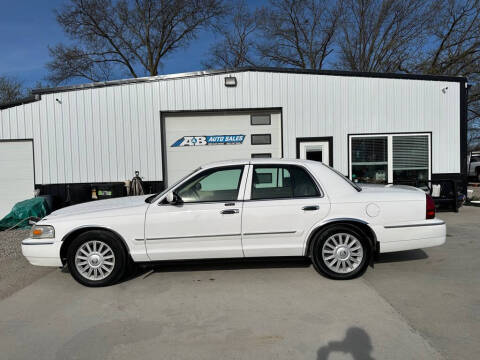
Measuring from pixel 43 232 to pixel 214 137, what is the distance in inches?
238

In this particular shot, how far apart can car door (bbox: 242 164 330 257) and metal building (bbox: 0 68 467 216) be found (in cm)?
536

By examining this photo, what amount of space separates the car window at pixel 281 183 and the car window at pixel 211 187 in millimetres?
249

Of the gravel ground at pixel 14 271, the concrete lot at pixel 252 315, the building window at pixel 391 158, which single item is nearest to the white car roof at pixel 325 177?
the concrete lot at pixel 252 315

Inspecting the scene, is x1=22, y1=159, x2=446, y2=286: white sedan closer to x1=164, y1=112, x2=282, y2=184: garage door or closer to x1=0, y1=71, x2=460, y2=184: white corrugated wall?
x1=0, y1=71, x2=460, y2=184: white corrugated wall

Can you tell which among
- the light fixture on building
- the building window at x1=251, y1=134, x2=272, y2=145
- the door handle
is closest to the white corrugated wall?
the light fixture on building

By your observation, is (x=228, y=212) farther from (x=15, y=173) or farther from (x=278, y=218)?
(x=15, y=173)

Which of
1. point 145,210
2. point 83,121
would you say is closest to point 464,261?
point 145,210

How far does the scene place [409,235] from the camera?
13.4 feet

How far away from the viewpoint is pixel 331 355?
2.53 meters

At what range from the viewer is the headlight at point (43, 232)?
4020 millimetres

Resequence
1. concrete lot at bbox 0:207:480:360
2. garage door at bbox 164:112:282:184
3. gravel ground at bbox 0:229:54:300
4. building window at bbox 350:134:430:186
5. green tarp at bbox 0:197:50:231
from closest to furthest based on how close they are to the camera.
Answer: concrete lot at bbox 0:207:480:360, gravel ground at bbox 0:229:54:300, green tarp at bbox 0:197:50:231, building window at bbox 350:134:430:186, garage door at bbox 164:112:282:184

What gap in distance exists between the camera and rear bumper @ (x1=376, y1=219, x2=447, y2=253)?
13.4 feet

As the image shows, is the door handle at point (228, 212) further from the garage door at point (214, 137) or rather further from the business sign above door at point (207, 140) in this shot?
the business sign above door at point (207, 140)

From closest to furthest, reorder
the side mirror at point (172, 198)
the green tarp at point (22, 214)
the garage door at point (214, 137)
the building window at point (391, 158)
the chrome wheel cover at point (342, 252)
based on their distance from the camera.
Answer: the side mirror at point (172, 198) → the chrome wheel cover at point (342, 252) → the green tarp at point (22, 214) → the building window at point (391, 158) → the garage door at point (214, 137)
